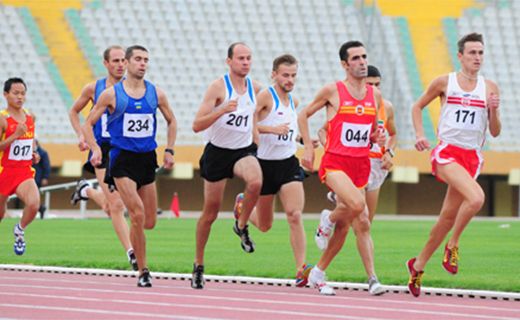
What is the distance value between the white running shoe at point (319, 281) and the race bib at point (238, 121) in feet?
4.52

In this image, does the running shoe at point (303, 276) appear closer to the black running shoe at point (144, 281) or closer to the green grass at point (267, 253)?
the green grass at point (267, 253)

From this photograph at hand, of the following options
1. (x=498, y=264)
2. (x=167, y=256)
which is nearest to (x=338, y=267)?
(x=498, y=264)

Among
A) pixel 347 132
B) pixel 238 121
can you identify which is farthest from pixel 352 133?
pixel 238 121

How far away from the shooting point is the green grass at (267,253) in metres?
12.9

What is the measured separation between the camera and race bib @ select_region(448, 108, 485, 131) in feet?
34.7

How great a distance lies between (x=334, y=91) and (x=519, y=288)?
2261mm

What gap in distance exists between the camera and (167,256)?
1641 centimetres

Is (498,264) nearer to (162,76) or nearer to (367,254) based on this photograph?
(367,254)

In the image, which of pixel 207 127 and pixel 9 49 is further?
pixel 9 49

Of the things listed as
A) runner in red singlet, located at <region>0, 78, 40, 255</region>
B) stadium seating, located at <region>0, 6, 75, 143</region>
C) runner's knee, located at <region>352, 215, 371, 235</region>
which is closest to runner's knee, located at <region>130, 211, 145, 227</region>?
runner's knee, located at <region>352, 215, 371, 235</region>

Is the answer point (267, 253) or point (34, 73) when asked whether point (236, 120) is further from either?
point (34, 73)

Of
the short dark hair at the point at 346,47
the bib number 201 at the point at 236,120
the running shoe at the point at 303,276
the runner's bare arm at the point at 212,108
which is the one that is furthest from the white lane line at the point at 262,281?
the short dark hair at the point at 346,47

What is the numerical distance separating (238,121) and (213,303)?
93.4 inches

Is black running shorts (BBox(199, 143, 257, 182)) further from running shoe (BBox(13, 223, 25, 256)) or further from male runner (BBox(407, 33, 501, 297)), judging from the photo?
running shoe (BBox(13, 223, 25, 256))
